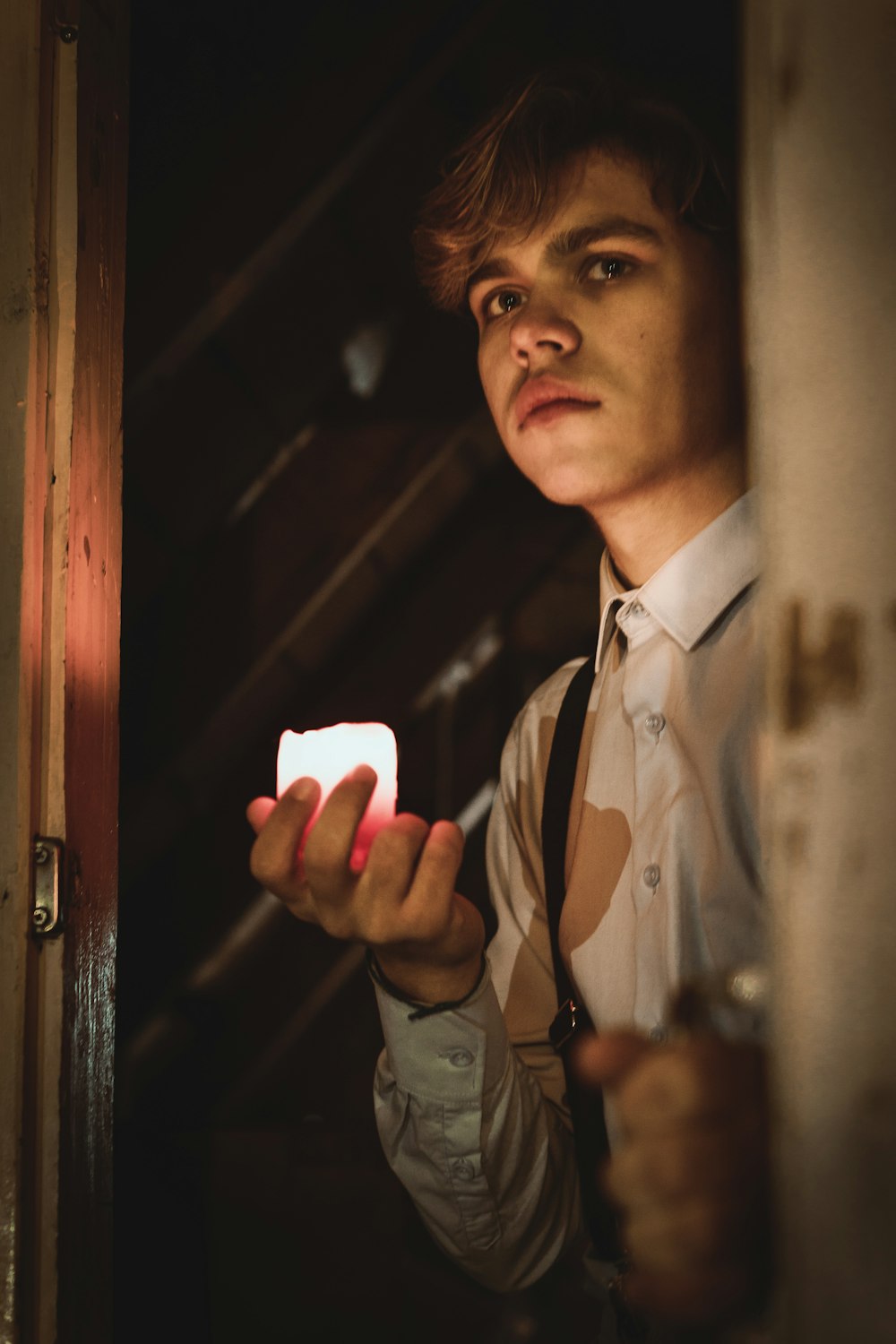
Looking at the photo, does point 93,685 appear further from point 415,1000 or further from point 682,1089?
point 682,1089

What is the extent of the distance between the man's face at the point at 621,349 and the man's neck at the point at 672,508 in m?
0.01

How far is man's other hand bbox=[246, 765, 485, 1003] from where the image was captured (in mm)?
1017

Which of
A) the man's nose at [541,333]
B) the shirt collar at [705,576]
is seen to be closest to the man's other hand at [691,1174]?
the shirt collar at [705,576]

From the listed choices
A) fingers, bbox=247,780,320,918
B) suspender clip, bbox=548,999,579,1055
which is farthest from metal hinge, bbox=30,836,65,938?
suspender clip, bbox=548,999,579,1055

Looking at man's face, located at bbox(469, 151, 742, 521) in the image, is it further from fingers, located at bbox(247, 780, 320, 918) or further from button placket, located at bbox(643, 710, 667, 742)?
fingers, located at bbox(247, 780, 320, 918)

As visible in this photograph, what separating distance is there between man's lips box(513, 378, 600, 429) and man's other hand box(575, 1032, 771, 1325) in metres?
0.93

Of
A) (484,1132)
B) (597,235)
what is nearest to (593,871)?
(484,1132)

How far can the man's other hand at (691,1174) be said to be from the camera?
62cm

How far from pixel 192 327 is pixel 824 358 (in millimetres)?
1805

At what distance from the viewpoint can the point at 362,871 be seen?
1.04 meters

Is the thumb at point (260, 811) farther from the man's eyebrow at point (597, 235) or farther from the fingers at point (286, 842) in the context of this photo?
the man's eyebrow at point (597, 235)

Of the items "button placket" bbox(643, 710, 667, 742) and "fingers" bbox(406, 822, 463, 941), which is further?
"button placket" bbox(643, 710, 667, 742)

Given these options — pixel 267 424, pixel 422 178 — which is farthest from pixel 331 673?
pixel 422 178

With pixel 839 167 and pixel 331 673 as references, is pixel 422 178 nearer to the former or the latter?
pixel 331 673
